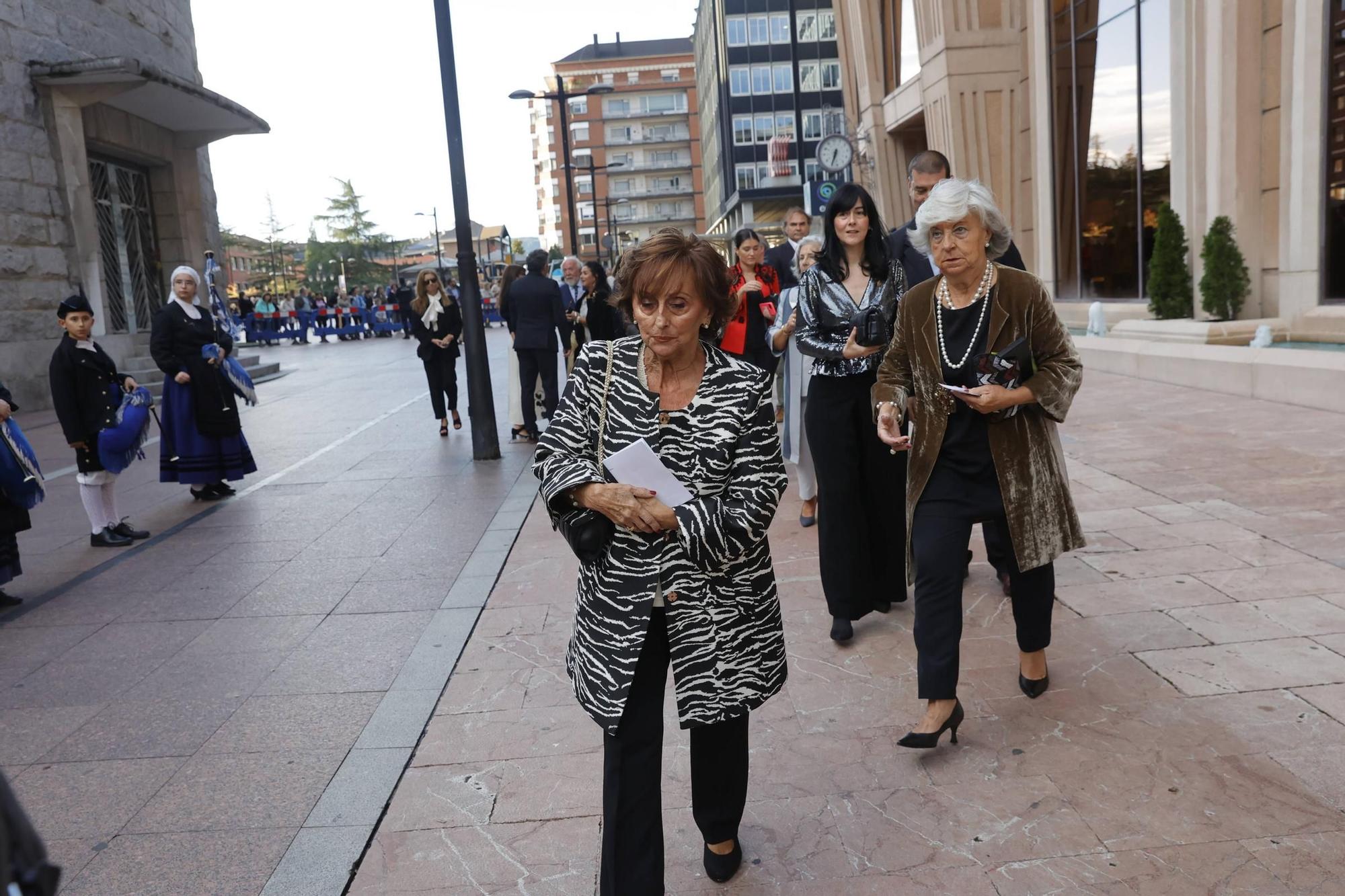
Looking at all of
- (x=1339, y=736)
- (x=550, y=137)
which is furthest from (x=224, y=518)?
(x=550, y=137)

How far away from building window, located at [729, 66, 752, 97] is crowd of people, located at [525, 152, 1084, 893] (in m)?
74.2

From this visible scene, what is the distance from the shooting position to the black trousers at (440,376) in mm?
12117

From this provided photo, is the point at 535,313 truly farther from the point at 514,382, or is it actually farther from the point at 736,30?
the point at 736,30

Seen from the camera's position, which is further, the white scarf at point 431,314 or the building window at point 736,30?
the building window at point 736,30

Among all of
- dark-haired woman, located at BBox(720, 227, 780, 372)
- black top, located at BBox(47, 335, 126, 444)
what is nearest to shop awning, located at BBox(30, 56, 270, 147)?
black top, located at BBox(47, 335, 126, 444)

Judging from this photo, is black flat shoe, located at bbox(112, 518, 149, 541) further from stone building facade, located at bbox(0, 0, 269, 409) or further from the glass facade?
the glass facade

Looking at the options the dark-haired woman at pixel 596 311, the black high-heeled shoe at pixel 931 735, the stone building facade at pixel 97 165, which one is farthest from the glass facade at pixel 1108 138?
the stone building facade at pixel 97 165

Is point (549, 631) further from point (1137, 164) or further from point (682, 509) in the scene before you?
point (1137, 164)

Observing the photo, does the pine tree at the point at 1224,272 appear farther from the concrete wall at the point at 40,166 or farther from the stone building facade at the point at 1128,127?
the concrete wall at the point at 40,166

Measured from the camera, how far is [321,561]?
6965mm

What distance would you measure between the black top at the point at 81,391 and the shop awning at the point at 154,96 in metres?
10.5

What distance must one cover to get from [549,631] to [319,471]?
19.8ft

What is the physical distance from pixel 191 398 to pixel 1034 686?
24.3 feet

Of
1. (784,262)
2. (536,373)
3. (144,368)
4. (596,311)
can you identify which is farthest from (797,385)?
(144,368)
